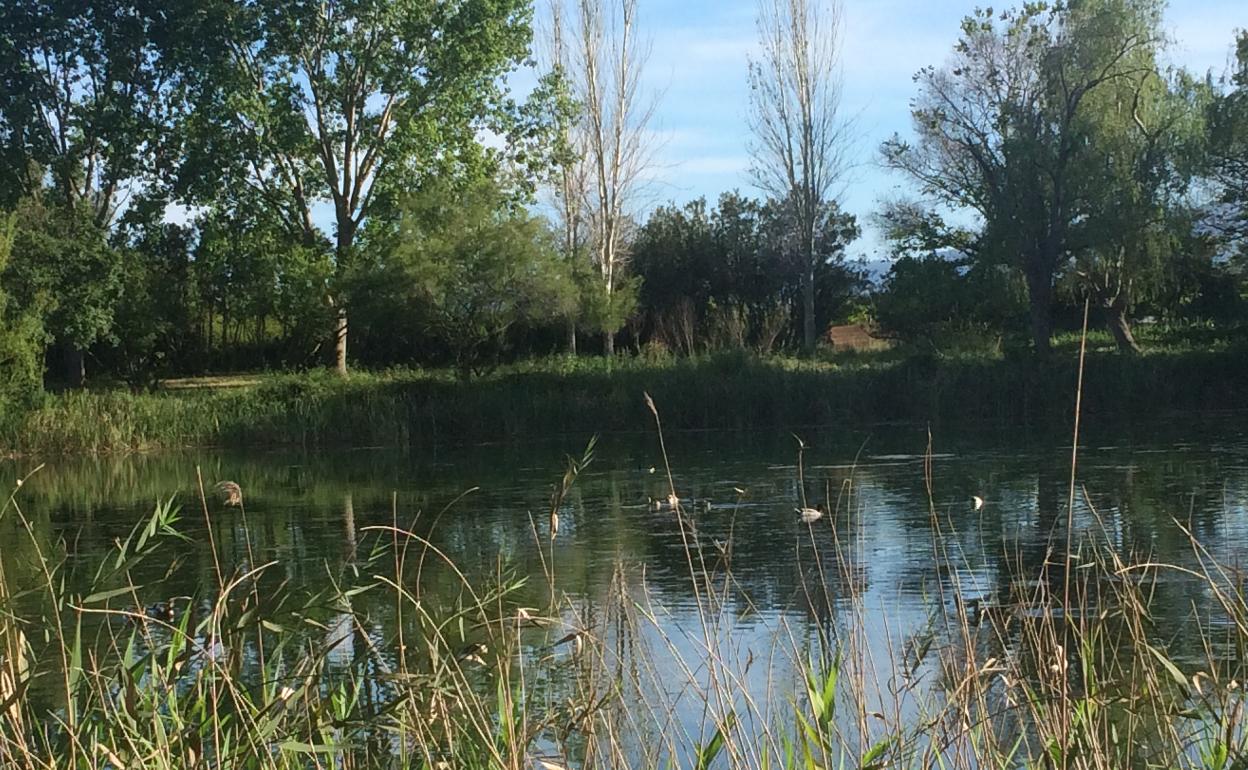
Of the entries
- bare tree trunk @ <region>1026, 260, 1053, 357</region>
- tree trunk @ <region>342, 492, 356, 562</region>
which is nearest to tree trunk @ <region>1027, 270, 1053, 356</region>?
bare tree trunk @ <region>1026, 260, 1053, 357</region>

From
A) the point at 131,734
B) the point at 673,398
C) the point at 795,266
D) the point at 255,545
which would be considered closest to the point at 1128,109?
the point at 795,266

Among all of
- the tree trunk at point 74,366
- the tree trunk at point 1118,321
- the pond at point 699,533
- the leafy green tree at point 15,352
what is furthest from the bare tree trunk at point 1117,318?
the tree trunk at point 74,366

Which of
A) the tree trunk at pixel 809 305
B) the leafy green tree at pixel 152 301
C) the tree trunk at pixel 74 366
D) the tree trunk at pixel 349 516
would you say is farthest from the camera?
the tree trunk at pixel 809 305

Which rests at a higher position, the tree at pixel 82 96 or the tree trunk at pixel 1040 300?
the tree at pixel 82 96

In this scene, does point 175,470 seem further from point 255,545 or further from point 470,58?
point 470,58

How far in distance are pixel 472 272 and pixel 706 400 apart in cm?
528

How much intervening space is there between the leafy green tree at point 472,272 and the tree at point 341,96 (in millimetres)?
3733

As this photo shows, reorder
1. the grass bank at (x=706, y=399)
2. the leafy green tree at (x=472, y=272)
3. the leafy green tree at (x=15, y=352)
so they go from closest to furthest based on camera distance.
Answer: the leafy green tree at (x=15, y=352), the grass bank at (x=706, y=399), the leafy green tree at (x=472, y=272)

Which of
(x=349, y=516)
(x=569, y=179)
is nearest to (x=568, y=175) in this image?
(x=569, y=179)

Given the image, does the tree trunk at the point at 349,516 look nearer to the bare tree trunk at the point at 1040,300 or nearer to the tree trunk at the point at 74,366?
the tree trunk at the point at 74,366

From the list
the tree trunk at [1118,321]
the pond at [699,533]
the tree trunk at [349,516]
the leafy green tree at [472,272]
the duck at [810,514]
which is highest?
the leafy green tree at [472,272]

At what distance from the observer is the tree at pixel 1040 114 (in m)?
30.9

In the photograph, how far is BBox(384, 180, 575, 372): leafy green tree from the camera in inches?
1089

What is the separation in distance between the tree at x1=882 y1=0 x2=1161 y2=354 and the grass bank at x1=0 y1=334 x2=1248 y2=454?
9.97ft
